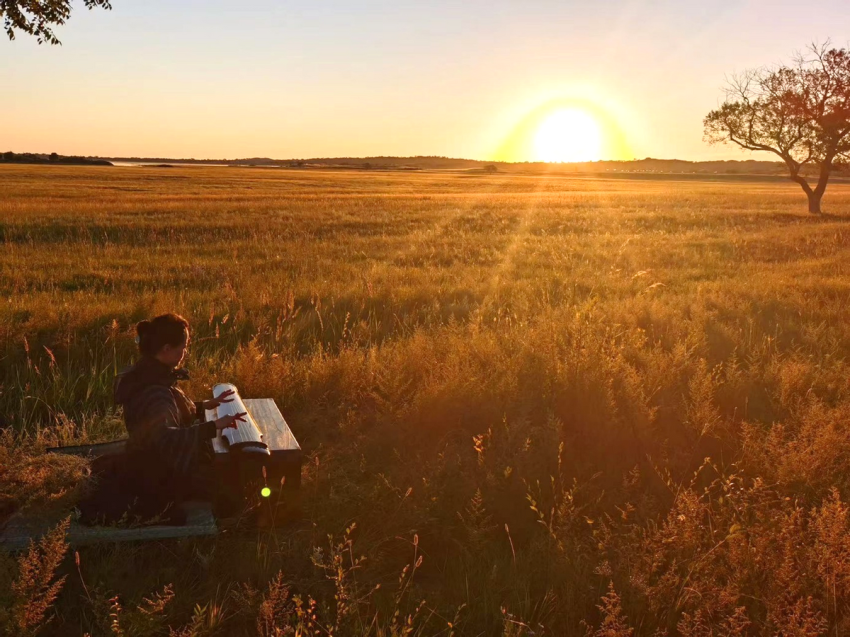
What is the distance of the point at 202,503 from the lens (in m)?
3.74

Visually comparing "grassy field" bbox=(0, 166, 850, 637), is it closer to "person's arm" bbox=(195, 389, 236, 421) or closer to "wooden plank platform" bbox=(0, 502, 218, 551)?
"wooden plank platform" bbox=(0, 502, 218, 551)

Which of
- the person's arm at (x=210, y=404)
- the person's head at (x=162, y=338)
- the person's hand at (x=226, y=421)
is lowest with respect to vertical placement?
the person's arm at (x=210, y=404)

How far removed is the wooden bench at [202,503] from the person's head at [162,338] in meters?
0.61

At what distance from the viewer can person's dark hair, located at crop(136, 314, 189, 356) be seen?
3.63 meters

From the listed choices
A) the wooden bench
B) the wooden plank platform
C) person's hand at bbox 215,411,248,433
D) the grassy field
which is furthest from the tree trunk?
the wooden plank platform

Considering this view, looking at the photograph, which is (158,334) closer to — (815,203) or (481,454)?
(481,454)

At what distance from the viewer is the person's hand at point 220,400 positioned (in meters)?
3.95

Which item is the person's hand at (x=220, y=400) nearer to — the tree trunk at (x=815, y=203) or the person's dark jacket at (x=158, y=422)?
the person's dark jacket at (x=158, y=422)

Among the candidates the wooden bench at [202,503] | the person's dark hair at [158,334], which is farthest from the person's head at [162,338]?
the wooden bench at [202,503]

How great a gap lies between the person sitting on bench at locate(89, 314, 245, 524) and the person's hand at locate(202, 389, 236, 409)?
0.77 ft

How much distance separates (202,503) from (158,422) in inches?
21.4

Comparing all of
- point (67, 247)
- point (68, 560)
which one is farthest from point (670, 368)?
point (67, 247)

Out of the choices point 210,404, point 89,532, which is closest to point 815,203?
point 210,404

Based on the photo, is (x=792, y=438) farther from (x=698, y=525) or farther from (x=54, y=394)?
(x=54, y=394)
